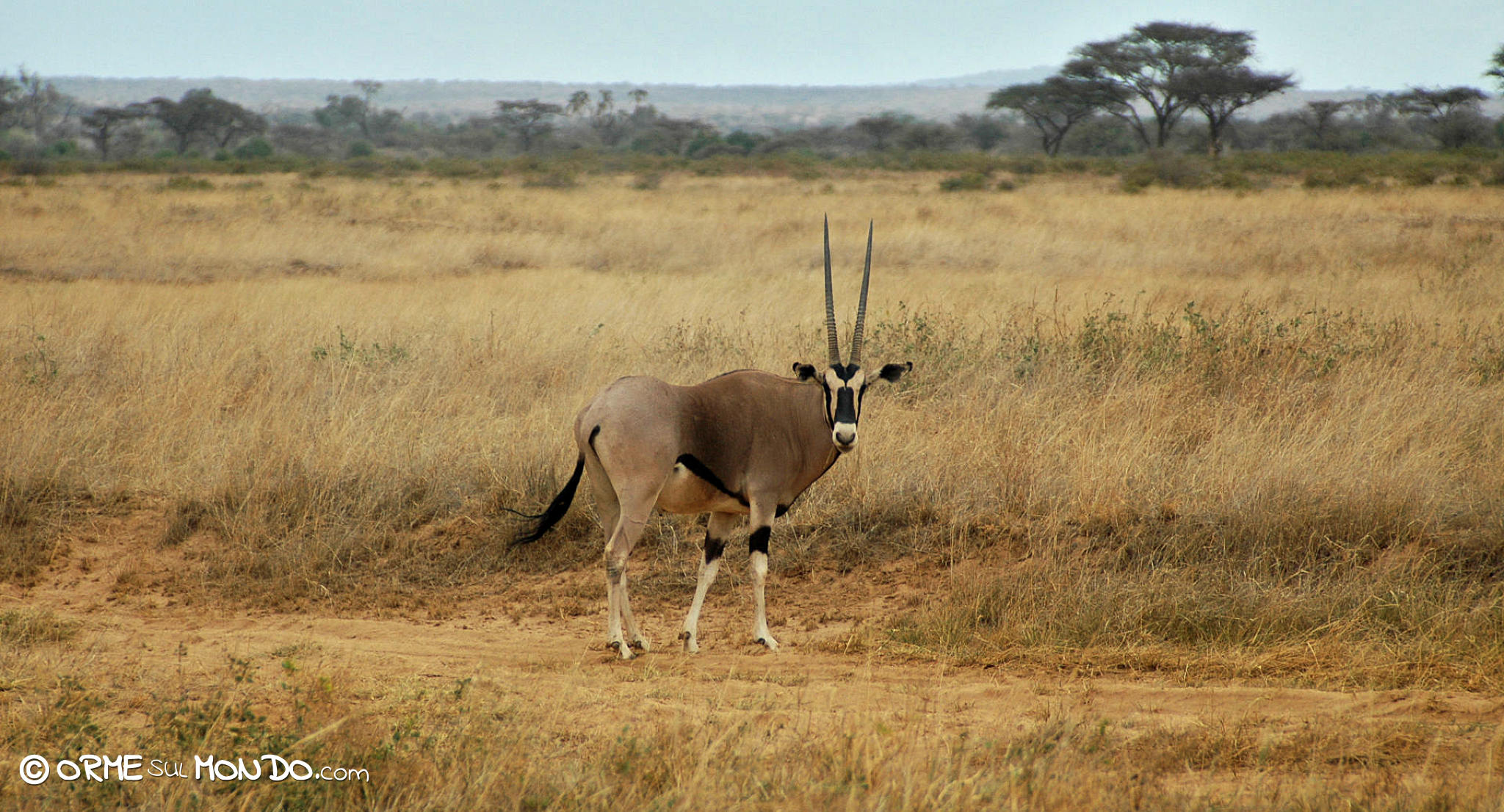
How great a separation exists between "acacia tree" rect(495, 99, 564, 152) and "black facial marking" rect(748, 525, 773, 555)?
7296 centimetres

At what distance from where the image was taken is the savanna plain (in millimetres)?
3971

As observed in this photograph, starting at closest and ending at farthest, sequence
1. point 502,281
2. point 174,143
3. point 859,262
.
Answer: point 502,281
point 859,262
point 174,143

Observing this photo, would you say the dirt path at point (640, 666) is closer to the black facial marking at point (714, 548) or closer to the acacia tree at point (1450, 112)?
the black facial marking at point (714, 548)

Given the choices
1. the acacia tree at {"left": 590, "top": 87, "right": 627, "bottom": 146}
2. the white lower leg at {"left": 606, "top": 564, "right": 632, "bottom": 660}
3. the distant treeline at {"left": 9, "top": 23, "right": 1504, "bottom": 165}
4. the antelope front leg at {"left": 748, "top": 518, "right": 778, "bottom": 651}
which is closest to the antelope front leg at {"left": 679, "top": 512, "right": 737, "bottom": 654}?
the antelope front leg at {"left": 748, "top": 518, "right": 778, "bottom": 651}

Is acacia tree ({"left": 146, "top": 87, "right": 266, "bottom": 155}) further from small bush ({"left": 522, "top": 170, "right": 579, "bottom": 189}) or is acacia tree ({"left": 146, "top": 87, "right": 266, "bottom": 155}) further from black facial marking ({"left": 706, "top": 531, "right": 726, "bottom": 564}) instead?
black facial marking ({"left": 706, "top": 531, "right": 726, "bottom": 564})

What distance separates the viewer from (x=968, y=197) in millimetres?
27828

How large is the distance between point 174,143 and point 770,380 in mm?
79620

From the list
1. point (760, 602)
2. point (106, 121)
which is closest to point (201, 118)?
point (106, 121)

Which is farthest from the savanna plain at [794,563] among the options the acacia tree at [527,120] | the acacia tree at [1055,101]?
the acacia tree at [527,120]

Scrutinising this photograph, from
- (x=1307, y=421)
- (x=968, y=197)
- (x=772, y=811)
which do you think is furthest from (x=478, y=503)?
(x=968, y=197)

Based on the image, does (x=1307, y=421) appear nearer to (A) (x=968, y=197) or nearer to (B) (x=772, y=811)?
(B) (x=772, y=811)

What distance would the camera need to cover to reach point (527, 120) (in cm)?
7819

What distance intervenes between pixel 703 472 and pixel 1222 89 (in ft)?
178

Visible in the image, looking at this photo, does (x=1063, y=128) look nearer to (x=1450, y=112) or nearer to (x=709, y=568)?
(x=1450, y=112)
